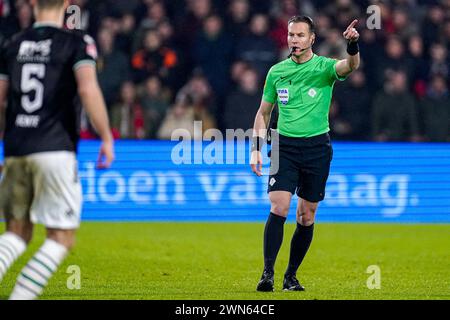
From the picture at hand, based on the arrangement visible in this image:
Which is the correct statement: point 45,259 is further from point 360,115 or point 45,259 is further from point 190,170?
point 360,115

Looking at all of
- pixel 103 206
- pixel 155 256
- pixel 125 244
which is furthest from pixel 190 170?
pixel 155 256

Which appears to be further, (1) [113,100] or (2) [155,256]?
(1) [113,100]

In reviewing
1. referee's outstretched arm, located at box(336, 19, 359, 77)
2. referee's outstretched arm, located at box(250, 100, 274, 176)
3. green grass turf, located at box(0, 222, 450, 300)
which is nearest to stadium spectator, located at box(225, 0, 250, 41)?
green grass turf, located at box(0, 222, 450, 300)

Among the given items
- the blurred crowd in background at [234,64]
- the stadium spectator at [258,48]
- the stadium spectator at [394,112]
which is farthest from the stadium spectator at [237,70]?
the stadium spectator at [394,112]

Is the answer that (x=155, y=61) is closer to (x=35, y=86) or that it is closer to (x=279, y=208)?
(x=279, y=208)

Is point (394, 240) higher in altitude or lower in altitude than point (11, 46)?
lower

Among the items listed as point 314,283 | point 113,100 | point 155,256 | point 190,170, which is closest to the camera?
point 314,283

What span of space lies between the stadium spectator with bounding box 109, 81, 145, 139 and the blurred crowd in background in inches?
0.7

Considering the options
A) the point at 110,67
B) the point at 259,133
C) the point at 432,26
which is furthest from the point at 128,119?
the point at 259,133

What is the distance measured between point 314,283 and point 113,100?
8.56m

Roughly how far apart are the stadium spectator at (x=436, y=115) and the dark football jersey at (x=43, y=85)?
1176 cm

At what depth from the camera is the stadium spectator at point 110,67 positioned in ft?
57.4

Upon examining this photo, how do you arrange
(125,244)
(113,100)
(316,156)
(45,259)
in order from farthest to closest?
(113,100) < (125,244) < (316,156) < (45,259)
